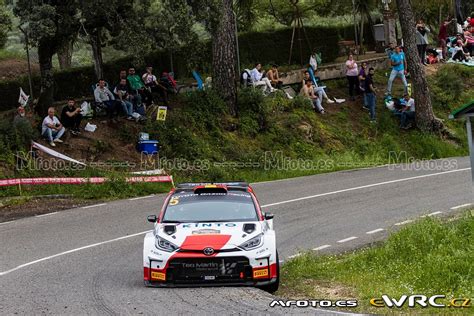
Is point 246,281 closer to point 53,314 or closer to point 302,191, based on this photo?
point 53,314

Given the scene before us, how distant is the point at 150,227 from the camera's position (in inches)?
836

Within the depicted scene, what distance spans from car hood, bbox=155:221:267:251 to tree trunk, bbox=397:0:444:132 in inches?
894

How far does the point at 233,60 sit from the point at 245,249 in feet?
63.6

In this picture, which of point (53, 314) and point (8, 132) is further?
point (8, 132)

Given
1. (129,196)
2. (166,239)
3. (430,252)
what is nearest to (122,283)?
(166,239)

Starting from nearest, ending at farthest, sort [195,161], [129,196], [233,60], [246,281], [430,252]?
[246,281] → [430,252] → [129,196] → [195,161] → [233,60]

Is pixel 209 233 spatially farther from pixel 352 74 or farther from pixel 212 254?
pixel 352 74

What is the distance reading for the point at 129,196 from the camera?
26453mm

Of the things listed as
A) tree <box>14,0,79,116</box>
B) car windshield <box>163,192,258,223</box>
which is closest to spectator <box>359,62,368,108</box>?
tree <box>14,0,79,116</box>

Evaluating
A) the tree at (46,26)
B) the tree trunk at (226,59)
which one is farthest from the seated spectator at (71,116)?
the tree trunk at (226,59)

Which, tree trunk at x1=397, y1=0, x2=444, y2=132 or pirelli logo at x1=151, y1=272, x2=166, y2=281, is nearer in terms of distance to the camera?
pirelli logo at x1=151, y1=272, x2=166, y2=281

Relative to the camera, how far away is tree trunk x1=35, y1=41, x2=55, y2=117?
2836 centimetres

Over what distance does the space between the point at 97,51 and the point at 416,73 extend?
13162mm

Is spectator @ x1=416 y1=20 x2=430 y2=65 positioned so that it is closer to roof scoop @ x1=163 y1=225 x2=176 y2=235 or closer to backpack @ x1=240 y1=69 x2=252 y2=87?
backpack @ x1=240 y1=69 x2=252 y2=87
